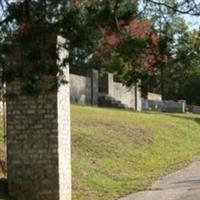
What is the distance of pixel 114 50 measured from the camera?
1521cm

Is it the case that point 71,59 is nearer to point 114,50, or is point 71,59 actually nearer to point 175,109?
point 114,50

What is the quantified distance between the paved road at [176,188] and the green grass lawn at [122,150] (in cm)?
40

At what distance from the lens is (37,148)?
18375mm

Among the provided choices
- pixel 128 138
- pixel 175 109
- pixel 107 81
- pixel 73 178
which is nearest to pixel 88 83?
pixel 107 81

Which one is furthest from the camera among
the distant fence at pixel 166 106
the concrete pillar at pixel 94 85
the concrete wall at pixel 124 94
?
the distant fence at pixel 166 106

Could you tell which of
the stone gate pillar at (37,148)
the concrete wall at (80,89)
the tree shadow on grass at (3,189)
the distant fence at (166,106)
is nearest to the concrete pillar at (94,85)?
the concrete wall at (80,89)

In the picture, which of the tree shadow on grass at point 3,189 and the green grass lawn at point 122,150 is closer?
the tree shadow on grass at point 3,189

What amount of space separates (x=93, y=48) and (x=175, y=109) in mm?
41648

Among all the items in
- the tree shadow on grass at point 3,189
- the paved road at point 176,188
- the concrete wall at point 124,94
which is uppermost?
the concrete wall at point 124,94

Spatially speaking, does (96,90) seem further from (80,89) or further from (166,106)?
(166,106)

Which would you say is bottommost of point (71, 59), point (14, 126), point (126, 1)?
point (14, 126)

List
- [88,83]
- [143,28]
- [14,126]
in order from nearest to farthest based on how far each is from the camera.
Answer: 1. [143,28]
2. [14,126]
3. [88,83]

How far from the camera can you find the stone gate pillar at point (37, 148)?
1825cm

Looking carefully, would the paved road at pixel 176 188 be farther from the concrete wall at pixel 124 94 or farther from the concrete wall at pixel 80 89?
the concrete wall at pixel 124 94
